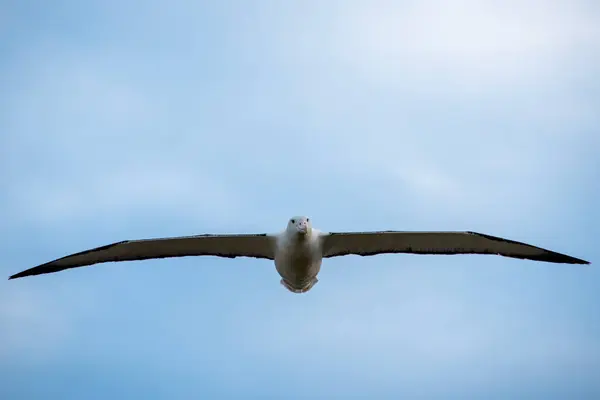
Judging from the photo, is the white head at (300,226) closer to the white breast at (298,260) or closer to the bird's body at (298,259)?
the bird's body at (298,259)

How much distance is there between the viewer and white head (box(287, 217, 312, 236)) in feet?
73.0

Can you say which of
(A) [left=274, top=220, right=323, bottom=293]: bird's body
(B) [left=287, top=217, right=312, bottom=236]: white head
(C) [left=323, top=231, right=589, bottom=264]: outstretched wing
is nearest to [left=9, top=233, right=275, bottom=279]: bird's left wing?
(A) [left=274, top=220, right=323, bottom=293]: bird's body

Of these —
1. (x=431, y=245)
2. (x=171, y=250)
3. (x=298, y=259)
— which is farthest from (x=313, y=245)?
(x=171, y=250)

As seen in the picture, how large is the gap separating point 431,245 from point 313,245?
139 inches

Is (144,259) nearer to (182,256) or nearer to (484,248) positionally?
(182,256)

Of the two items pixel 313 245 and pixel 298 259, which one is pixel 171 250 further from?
pixel 313 245

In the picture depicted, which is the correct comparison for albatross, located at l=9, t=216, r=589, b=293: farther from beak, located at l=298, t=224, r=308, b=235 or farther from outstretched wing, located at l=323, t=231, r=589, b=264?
beak, located at l=298, t=224, r=308, b=235

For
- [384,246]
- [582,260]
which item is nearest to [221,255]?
[384,246]

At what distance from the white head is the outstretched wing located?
1.03 meters

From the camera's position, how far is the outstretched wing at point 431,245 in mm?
23594

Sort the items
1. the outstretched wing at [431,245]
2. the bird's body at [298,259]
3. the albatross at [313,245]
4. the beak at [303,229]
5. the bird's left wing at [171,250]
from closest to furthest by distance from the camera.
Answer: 1. the beak at [303,229]
2. the bird's body at [298,259]
3. the albatross at [313,245]
4. the outstretched wing at [431,245]
5. the bird's left wing at [171,250]

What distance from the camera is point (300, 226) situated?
878 inches

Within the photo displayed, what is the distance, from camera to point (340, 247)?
2419cm

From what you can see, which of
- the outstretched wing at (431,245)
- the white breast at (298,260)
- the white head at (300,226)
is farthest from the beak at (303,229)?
the outstretched wing at (431,245)
